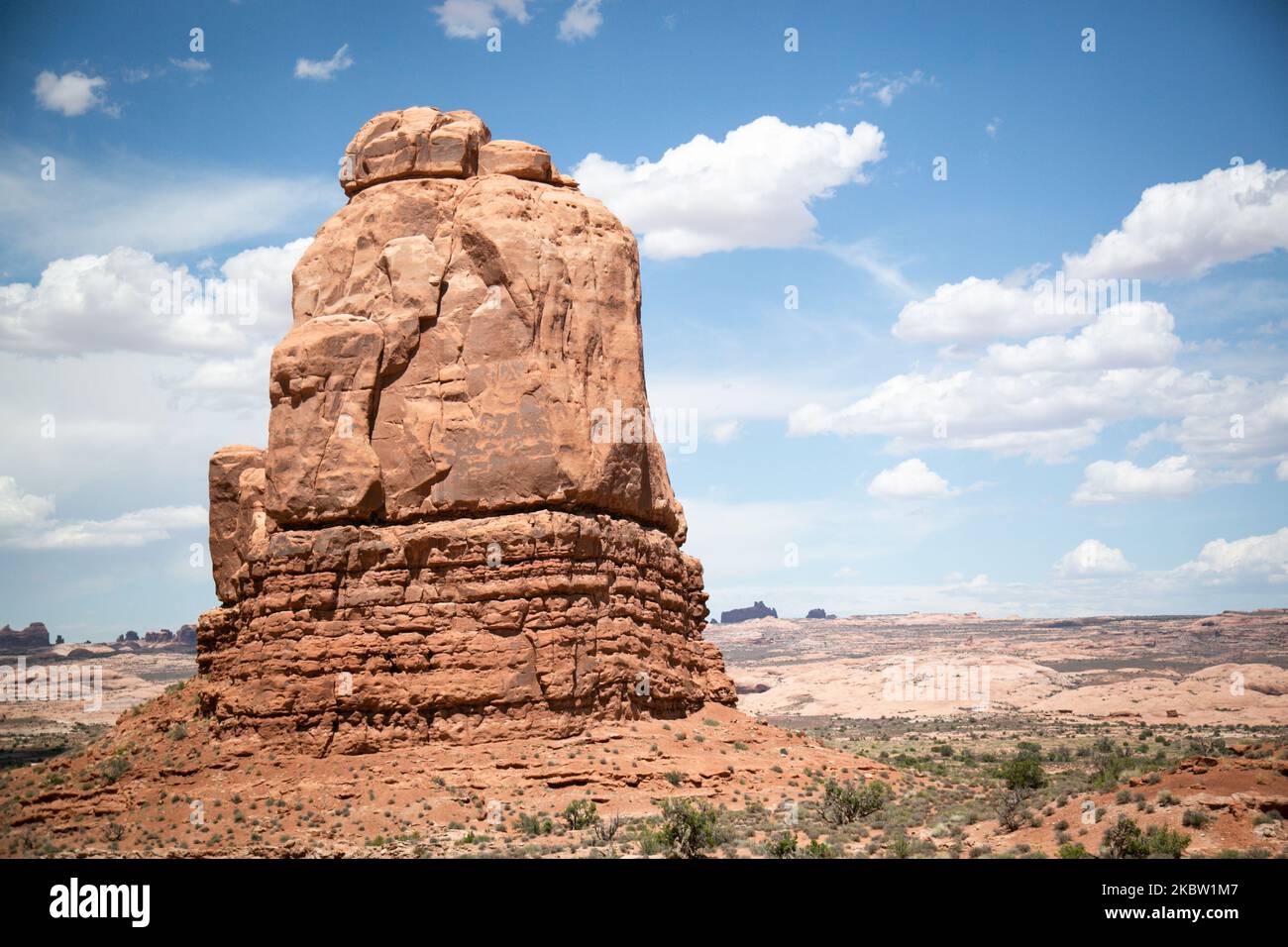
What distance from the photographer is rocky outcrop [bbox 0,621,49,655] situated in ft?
398

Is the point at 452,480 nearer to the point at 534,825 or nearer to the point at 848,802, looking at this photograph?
the point at 534,825

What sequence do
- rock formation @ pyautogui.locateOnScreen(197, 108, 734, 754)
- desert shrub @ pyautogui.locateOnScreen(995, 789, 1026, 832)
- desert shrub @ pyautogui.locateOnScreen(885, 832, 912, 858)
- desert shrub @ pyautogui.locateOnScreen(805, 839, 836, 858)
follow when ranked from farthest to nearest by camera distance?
rock formation @ pyautogui.locateOnScreen(197, 108, 734, 754), desert shrub @ pyautogui.locateOnScreen(995, 789, 1026, 832), desert shrub @ pyautogui.locateOnScreen(805, 839, 836, 858), desert shrub @ pyautogui.locateOnScreen(885, 832, 912, 858)

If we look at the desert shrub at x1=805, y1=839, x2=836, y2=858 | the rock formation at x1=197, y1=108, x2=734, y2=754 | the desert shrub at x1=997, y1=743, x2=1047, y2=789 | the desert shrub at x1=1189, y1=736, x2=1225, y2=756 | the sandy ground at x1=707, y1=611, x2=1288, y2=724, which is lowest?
the sandy ground at x1=707, y1=611, x2=1288, y2=724

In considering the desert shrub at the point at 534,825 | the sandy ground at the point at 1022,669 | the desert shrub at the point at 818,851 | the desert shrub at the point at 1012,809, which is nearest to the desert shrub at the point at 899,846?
the desert shrub at the point at 818,851

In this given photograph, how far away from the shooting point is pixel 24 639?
125m

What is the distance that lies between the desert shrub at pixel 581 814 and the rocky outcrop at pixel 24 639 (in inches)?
4387

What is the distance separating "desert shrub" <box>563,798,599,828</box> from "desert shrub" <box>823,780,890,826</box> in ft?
14.6

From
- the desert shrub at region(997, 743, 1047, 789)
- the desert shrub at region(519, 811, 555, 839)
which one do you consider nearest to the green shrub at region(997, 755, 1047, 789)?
the desert shrub at region(997, 743, 1047, 789)

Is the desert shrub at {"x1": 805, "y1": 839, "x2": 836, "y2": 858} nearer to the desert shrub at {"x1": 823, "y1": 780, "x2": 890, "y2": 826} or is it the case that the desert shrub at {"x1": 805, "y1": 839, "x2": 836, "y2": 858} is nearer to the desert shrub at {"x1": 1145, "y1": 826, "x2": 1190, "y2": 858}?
the desert shrub at {"x1": 823, "y1": 780, "x2": 890, "y2": 826}

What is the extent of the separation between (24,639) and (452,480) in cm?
11450

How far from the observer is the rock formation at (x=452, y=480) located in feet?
83.0

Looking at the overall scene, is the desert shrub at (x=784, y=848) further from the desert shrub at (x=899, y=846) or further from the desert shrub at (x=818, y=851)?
the desert shrub at (x=899, y=846)

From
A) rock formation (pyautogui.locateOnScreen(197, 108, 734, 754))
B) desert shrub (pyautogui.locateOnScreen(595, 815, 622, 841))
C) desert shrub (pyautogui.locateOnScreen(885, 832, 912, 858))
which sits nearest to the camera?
desert shrub (pyautogui.locateOnScreen(885, 832, 912, 858))
